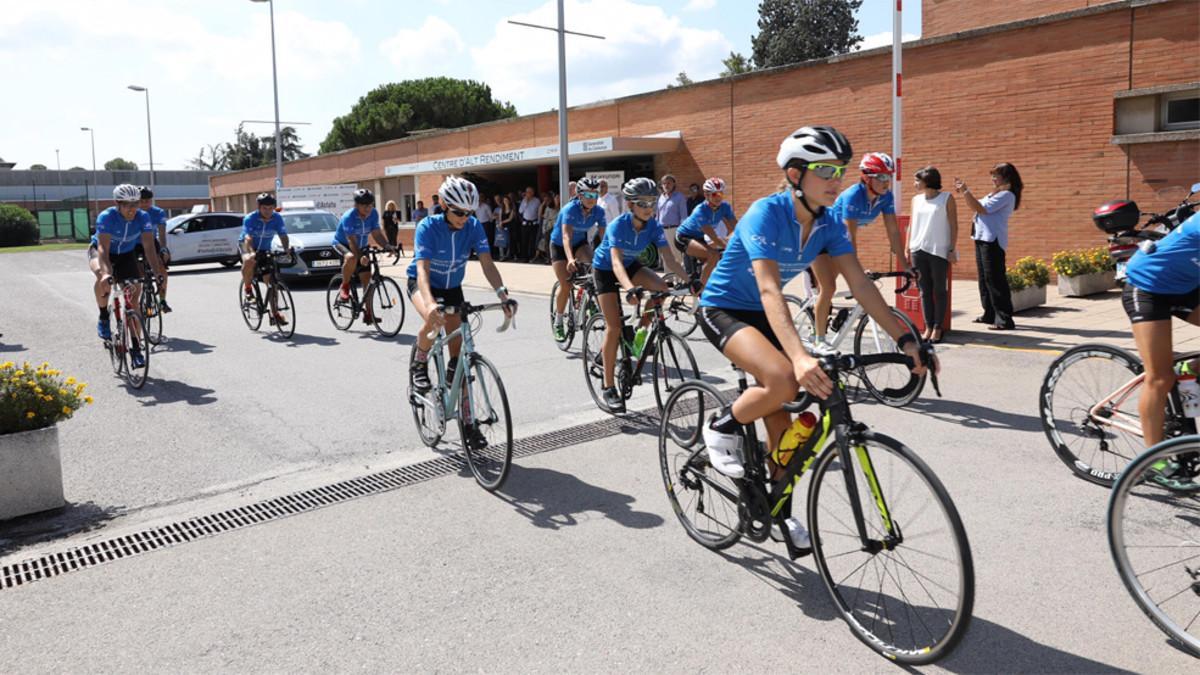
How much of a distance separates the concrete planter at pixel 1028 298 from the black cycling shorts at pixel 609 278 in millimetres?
6769

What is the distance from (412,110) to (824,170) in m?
67.8

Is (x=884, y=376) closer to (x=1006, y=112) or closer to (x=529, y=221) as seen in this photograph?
(x=1006, y=112)

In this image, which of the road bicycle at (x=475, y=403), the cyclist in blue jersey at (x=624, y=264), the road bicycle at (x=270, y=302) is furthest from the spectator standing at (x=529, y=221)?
the road bicycle at (x=475, y=403)

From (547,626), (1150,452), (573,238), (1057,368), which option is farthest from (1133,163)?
(547,626)

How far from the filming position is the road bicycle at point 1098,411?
4578 mm

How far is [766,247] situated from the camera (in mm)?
3658

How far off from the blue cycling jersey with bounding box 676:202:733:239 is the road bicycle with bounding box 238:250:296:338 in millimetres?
5538

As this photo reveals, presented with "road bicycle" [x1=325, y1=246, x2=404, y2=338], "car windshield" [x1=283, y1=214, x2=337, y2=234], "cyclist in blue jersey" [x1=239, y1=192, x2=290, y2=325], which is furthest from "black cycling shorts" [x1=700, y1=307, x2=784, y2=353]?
"car windshield" [x1=283, y1=214, x2=337, y2=234]

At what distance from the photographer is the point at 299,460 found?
6.19 meters

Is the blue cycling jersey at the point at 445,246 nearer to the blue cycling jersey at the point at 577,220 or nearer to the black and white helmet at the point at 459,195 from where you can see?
the black and white helmet at the point at 459,195

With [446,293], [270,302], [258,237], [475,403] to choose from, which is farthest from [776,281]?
[258,237]

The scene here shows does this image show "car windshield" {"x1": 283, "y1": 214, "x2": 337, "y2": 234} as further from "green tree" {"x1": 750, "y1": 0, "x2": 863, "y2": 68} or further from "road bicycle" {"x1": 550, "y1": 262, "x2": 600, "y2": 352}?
"green tree" {"x1": 750, "y1": 0, "x2": 863, "y2": 68}

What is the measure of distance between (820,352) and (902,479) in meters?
0.54

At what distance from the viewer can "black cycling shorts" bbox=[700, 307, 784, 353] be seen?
3.94 meters
